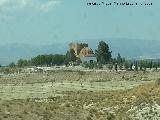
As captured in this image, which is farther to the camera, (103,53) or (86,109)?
(103,53)

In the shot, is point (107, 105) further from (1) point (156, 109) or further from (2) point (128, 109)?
(1) point (156, 109)

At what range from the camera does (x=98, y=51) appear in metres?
189

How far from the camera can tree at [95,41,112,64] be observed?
183625 millimetres

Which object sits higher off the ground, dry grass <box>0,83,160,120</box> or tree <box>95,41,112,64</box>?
tree <box>95,41,112,64</box>

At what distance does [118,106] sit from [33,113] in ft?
24.7

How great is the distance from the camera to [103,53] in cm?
18725

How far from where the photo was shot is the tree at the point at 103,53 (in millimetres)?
183625

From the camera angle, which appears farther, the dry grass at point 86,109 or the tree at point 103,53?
the tree at point 103,53

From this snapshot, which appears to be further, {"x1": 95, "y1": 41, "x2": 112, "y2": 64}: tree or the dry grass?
{"x1": 95, "y1": 41, "x2": 112, "y2": 64}: tree

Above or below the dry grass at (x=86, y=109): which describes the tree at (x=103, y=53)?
above

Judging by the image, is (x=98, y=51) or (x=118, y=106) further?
(x=98, y=51)

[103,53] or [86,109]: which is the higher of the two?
[103,53]

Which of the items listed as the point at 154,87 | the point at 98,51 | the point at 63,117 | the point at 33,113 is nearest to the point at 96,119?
the point at 63,117

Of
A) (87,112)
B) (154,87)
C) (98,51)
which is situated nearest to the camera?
(87,112)
